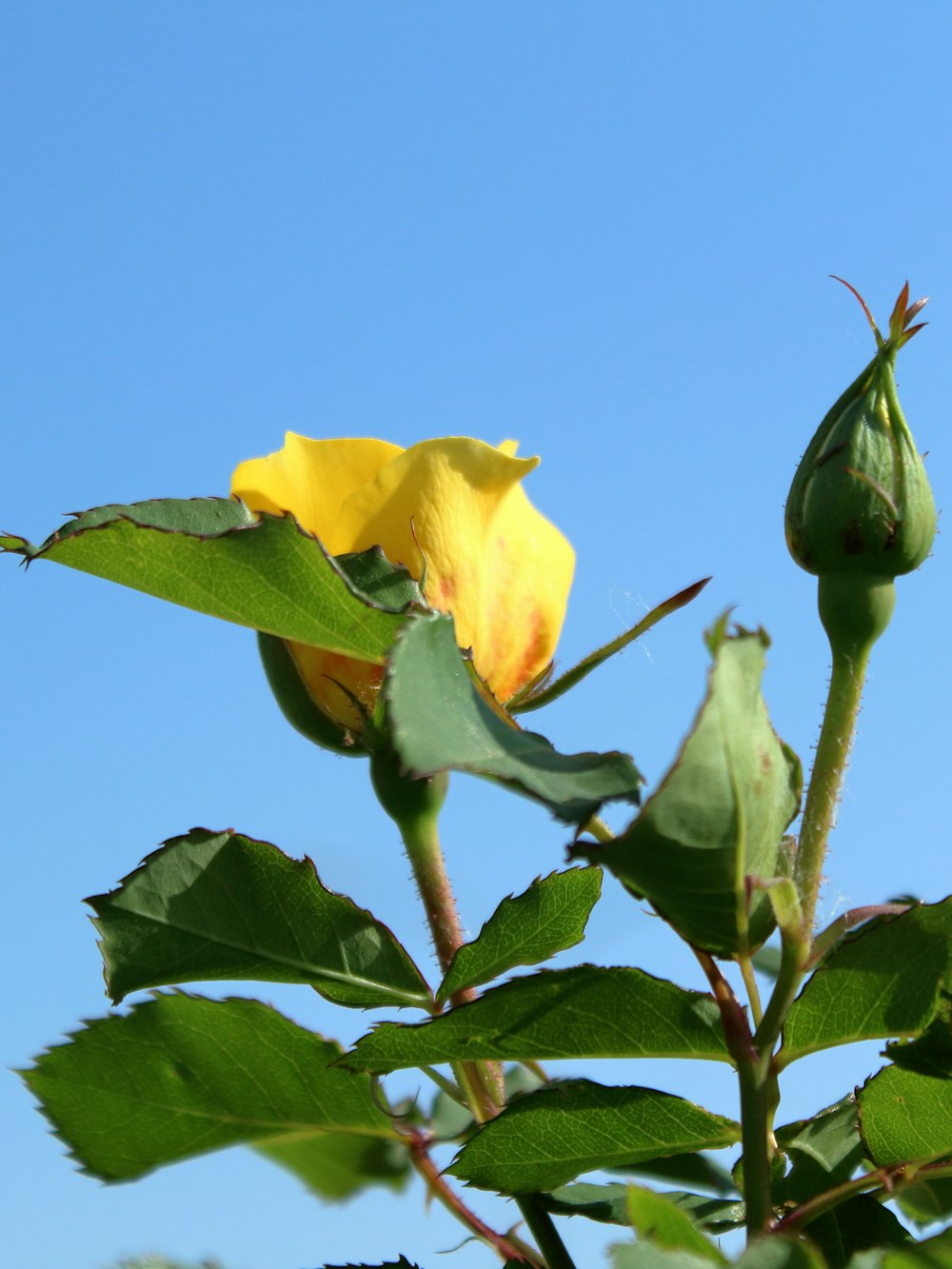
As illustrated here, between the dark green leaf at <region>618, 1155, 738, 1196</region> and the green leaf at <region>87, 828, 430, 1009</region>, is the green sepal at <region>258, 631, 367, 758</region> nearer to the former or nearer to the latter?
the green leaf at <region>87, 828, 430, 1009</region>

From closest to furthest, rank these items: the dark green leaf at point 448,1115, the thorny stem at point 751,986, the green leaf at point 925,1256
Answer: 1. the green leaf at point 925,1256
2. the thorny stem at point 751,986
3. the dark green leaf at point 448,1115

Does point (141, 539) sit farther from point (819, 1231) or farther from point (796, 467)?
point (819, 1231)

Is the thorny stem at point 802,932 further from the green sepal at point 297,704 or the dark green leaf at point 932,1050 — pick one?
the green sepal at point 297,704

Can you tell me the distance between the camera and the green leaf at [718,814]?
531 mm

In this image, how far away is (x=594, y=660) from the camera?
2.82ft

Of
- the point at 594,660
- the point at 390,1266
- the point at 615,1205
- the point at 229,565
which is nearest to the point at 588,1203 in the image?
the point at 615,1205

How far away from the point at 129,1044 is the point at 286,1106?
10 cm

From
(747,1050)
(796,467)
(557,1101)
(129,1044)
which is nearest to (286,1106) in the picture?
(129,1044)

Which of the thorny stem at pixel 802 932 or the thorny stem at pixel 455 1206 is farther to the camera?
the thorny stem at pixel 455 1206

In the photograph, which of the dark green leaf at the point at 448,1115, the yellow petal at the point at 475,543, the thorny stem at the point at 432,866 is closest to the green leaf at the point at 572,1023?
the thorny stem at the point at 432,866

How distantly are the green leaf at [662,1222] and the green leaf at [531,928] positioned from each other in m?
0.22

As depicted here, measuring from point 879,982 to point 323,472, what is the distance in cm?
43

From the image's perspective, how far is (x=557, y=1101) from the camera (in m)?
0.72

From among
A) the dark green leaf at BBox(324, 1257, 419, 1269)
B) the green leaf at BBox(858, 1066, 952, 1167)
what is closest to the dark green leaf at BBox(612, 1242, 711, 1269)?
the green leaf at BBox(858, 1066, 952, 1167)
